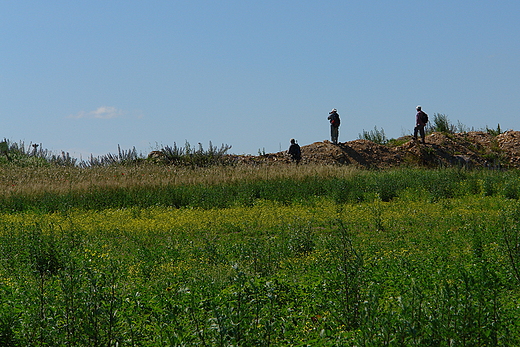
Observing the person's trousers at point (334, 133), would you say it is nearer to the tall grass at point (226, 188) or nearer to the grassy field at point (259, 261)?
the tall grass at point (226, 188)

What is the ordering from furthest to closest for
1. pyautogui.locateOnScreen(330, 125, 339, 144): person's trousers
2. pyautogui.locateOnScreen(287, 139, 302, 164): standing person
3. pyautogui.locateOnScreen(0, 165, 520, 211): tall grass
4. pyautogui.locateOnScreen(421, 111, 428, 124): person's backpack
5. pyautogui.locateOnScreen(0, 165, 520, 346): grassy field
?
pyautogui.locateOnScreen(330, 125, 339, 144): person's trousers
pyautogui.locateOnScreen(421, 111, 428, 124): person's backpack
pyautogui.locateOnScreen(287, 139, 302, 164): standing person
pyautogui.locateOnScreen(0, 165, 520, 211): tall grass
pyautogui.locateOnScreen(0, 165, 520, 346): grassy field

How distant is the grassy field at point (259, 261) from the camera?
17.1 ft

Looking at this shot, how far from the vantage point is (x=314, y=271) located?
8.22 m

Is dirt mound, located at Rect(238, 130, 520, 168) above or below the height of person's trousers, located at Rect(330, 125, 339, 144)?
below

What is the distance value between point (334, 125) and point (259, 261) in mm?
23119

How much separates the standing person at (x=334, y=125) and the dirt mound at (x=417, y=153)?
37 cm

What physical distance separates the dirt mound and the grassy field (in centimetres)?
762

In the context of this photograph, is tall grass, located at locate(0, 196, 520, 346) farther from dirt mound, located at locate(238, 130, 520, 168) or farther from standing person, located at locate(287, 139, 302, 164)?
dirt mound, located at locate(238, 130, 520, 168)

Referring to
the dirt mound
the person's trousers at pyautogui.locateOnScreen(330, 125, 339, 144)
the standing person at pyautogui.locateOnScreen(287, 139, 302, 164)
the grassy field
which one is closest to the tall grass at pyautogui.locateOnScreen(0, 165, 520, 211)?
the grassy field

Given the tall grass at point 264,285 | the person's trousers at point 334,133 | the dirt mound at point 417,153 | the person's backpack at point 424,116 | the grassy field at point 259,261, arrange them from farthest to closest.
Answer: the person's trousers at point 334,133 < the person's backpack at point 424,116 < the dirt mound at point 417,153 < the grassy field at point 259,261 < the tall grass at point 264,285

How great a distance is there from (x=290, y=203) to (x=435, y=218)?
5475 millimetres

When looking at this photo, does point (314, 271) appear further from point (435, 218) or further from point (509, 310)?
point (435, 218)

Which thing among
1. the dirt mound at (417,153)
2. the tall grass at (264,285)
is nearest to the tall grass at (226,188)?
the tall grass at (264,285)

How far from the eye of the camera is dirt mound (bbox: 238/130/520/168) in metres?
30.0
